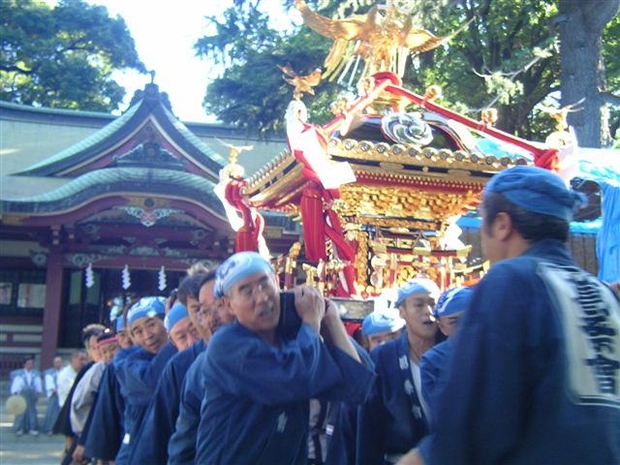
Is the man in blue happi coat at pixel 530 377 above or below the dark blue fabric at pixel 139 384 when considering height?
above

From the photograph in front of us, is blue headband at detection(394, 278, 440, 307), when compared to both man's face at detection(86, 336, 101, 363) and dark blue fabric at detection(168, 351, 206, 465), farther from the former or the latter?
man's face at detection(86, 336, 101, 363)

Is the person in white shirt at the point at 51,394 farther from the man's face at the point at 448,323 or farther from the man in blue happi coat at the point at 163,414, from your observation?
the man's face at the point at 448,323

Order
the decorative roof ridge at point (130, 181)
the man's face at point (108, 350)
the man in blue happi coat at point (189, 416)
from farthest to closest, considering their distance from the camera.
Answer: the decorative roof ridge at point (130, 181)
the man's face at point (108, 350)
the man in blue happi coat at point (189, 416)

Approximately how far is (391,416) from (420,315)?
445 millimetres

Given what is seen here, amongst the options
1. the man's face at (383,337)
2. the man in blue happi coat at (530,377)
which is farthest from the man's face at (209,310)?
the man in blue happi coat at (530,377)

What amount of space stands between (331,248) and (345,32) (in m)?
1.68

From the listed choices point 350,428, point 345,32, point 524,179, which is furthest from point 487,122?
point 524,179

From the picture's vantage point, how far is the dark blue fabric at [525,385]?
4.39ft

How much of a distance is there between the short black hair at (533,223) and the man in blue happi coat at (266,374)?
0.78 meters

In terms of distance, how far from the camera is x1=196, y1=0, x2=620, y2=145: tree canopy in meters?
12.3

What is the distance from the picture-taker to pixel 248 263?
2.27 metres

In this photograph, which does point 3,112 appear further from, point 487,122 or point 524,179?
point 524,179

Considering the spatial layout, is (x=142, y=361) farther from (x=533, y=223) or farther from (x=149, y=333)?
(x=533, y=223)

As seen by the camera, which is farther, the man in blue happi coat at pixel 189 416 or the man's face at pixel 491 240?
the man in blue happi coat at pixel 189 416
